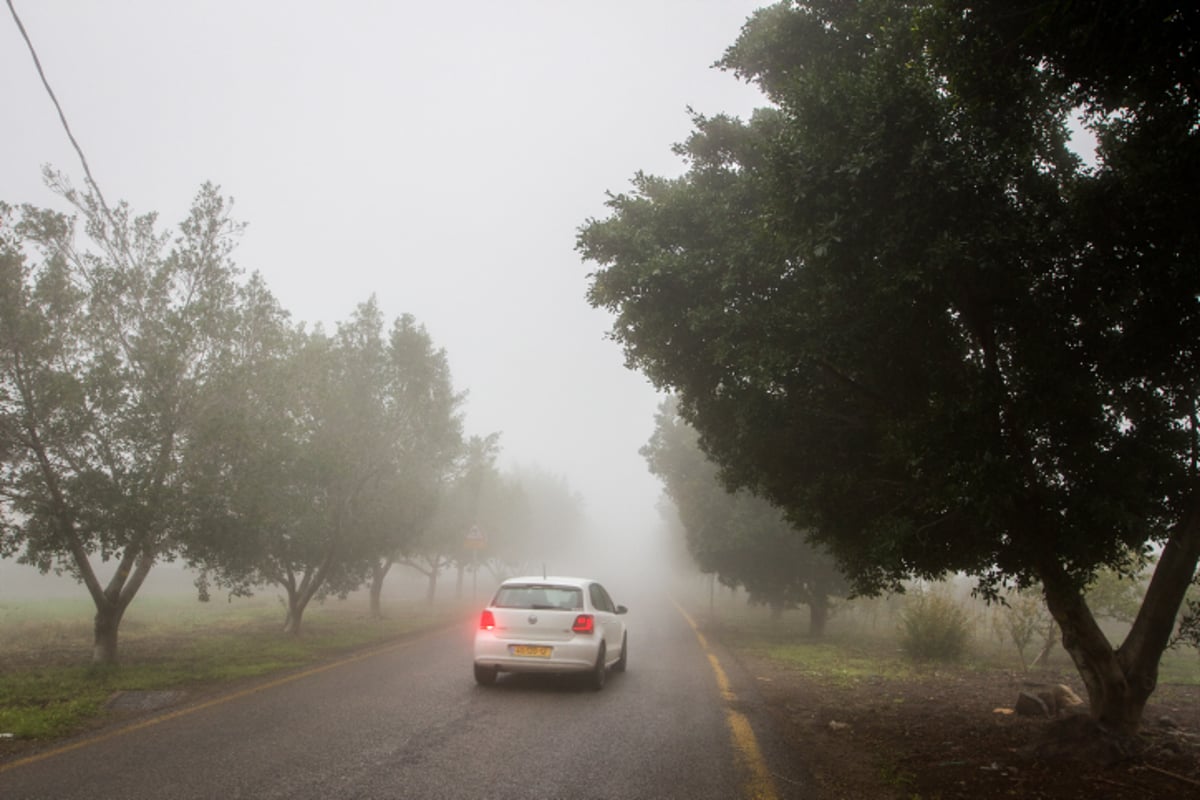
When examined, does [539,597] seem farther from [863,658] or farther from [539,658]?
[863,658]

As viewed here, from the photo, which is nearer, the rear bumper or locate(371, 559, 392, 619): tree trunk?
the rear bumper

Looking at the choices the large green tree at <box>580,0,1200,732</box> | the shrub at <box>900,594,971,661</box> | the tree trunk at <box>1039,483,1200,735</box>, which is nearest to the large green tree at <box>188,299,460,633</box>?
the large green tree at <box>580,0,1200,732</box>

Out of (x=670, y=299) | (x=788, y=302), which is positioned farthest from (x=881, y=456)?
(x=670, y=299)

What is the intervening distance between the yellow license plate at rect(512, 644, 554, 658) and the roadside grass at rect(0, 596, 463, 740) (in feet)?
13.7

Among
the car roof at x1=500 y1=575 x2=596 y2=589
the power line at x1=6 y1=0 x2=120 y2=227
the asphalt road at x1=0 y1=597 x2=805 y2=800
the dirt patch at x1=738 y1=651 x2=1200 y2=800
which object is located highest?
the power line at x1=6 y1=0 x2=120 y2=227

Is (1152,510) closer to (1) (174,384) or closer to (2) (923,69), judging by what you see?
(2) (923,69)

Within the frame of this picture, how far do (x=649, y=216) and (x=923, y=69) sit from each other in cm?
460

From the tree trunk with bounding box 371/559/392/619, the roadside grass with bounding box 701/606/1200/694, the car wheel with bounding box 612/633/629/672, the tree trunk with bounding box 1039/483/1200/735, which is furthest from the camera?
the tree trunk with bounding box 371/559/392/619

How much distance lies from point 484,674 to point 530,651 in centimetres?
79

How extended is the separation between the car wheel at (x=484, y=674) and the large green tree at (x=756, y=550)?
29.0 feet

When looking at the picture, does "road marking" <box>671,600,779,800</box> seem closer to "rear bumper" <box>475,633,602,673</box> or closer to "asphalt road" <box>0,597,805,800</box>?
"asphalt road" <box>0,597,805,800</box>

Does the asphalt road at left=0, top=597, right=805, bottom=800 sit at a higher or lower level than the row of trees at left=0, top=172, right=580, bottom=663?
lower

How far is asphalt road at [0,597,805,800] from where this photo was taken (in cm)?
512

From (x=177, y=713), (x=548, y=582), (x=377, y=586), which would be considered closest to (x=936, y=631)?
(x=548, y=582)
